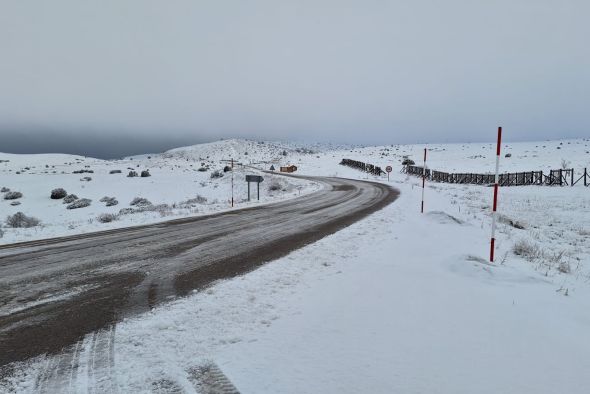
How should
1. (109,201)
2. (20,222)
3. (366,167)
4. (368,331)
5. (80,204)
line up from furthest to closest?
(366,167) < (109,201) < (80,204) < (20,222) < (368,331)

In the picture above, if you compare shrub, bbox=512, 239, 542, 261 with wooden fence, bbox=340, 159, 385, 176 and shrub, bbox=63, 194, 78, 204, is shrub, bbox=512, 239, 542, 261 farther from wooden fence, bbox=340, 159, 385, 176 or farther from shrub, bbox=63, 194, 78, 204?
wooden fence, bbox=340, 159, 385, 176

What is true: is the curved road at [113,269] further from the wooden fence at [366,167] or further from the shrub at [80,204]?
the wooden fence at [366,167]

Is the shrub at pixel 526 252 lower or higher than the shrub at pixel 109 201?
higher

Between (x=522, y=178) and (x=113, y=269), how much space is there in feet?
115

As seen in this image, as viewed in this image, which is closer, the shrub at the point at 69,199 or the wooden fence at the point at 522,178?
the shrub at the point at 69,199

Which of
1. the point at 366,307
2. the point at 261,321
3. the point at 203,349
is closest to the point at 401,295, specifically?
the point at 366,307

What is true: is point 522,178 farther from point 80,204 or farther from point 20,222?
point 20,222

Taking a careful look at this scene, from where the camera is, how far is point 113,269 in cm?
568

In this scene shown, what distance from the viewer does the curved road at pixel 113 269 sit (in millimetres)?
3641

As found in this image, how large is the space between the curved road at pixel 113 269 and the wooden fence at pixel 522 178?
26.6 metres

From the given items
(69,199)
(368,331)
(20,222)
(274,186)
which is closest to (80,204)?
(69,199)

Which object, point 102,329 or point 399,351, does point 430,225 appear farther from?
point 102,329

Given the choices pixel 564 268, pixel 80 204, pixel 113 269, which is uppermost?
pixel 113 269

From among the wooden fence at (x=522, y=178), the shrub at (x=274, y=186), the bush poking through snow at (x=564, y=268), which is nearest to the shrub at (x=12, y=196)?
the shrub at (x=274, y=186)
